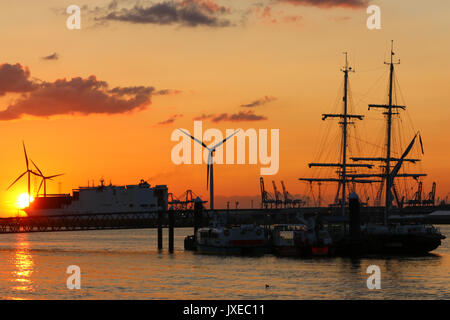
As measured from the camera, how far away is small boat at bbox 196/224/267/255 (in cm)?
11144

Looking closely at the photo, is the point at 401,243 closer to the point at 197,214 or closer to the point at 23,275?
the point at 197,214

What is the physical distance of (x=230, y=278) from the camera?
7456 centimetres

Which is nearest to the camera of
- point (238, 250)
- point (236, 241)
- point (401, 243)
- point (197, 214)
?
point (401, 243)

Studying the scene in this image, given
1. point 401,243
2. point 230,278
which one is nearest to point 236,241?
point 401,243

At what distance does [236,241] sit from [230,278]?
37.4 meters

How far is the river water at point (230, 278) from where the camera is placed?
61500 millimetres

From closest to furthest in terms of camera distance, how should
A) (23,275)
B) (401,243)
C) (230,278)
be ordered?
1. (230,278)
2. (23,275)
3. (401,243)

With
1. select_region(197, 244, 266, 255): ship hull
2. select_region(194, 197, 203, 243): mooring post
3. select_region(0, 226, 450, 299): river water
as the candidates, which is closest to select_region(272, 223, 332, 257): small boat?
select_region(197, 244, 266, 255): ship hull

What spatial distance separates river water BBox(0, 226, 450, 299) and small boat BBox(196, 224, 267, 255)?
494 centimetres

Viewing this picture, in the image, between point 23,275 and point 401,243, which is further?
point 401,243

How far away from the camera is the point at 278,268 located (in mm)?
86500

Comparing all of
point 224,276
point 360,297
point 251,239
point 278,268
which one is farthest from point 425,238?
point 360,297

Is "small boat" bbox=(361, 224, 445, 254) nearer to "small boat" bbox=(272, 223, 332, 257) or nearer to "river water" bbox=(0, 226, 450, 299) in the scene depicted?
"river water" bbox=(0, 226, 450, 299)
